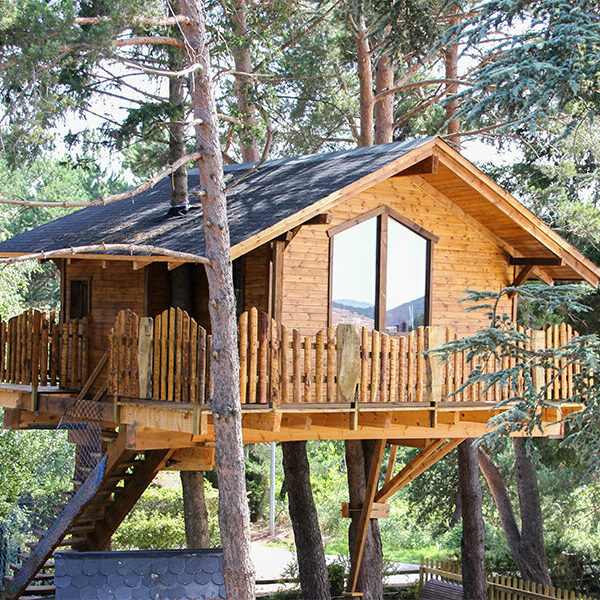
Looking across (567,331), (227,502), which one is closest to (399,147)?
(567,331)

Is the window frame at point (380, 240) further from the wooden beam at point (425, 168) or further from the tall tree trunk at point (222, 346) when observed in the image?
the tall tree trunk at point (222, 346)

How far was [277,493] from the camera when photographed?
3719cm

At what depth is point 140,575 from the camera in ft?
46.9

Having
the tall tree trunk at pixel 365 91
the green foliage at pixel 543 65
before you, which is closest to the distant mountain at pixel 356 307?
the green foliage at pixel 543 65

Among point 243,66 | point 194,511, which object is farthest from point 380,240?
point 243,66

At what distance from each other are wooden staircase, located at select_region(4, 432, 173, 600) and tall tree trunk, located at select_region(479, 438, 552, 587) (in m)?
10.4

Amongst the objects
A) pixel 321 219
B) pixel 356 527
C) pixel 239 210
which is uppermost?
pixel 239 210

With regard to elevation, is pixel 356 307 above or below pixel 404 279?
below

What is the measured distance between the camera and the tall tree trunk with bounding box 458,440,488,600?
2125 centimetres

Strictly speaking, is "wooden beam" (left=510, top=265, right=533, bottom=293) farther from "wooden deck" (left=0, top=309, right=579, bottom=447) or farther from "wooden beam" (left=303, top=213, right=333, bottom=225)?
"wooden beam" (left=303, top=213, right=333, bottom=225)

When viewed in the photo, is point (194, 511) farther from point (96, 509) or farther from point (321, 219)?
point (321, 219)

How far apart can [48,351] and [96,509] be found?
3.08 m

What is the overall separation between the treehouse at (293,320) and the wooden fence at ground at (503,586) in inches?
190

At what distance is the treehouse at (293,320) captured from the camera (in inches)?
508
